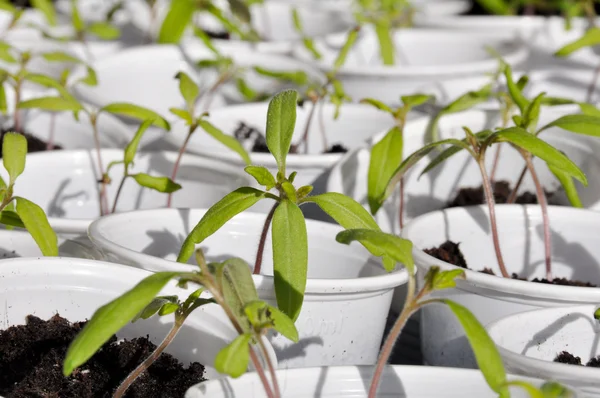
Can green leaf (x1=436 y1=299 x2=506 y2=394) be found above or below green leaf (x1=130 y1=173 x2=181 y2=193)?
below

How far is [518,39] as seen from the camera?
2.25 m

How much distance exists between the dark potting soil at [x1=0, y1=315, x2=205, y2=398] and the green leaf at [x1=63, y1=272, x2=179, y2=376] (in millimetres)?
202

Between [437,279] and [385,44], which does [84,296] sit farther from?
[385,44]

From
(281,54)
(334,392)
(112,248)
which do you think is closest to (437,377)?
(334,392)

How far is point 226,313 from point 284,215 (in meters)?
0.17

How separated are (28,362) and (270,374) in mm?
303

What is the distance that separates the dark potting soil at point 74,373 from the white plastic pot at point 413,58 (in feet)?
3.41

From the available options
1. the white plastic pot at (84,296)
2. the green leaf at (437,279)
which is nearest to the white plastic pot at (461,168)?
the white plastic pot at (84,296)

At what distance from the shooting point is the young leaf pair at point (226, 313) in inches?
24.5

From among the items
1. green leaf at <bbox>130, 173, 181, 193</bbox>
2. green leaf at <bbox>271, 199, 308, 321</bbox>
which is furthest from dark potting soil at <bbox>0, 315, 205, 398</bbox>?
green leaf at <bbox>130, 173, 181, 193</bbox>

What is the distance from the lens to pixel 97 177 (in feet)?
4.41

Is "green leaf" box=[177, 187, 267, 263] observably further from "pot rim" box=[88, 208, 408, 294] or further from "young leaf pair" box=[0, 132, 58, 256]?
"young leaf pair" box=[0, 132, 58, 256]

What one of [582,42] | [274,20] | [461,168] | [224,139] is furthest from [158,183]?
[274,20]

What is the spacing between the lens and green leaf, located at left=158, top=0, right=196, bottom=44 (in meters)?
2.08
